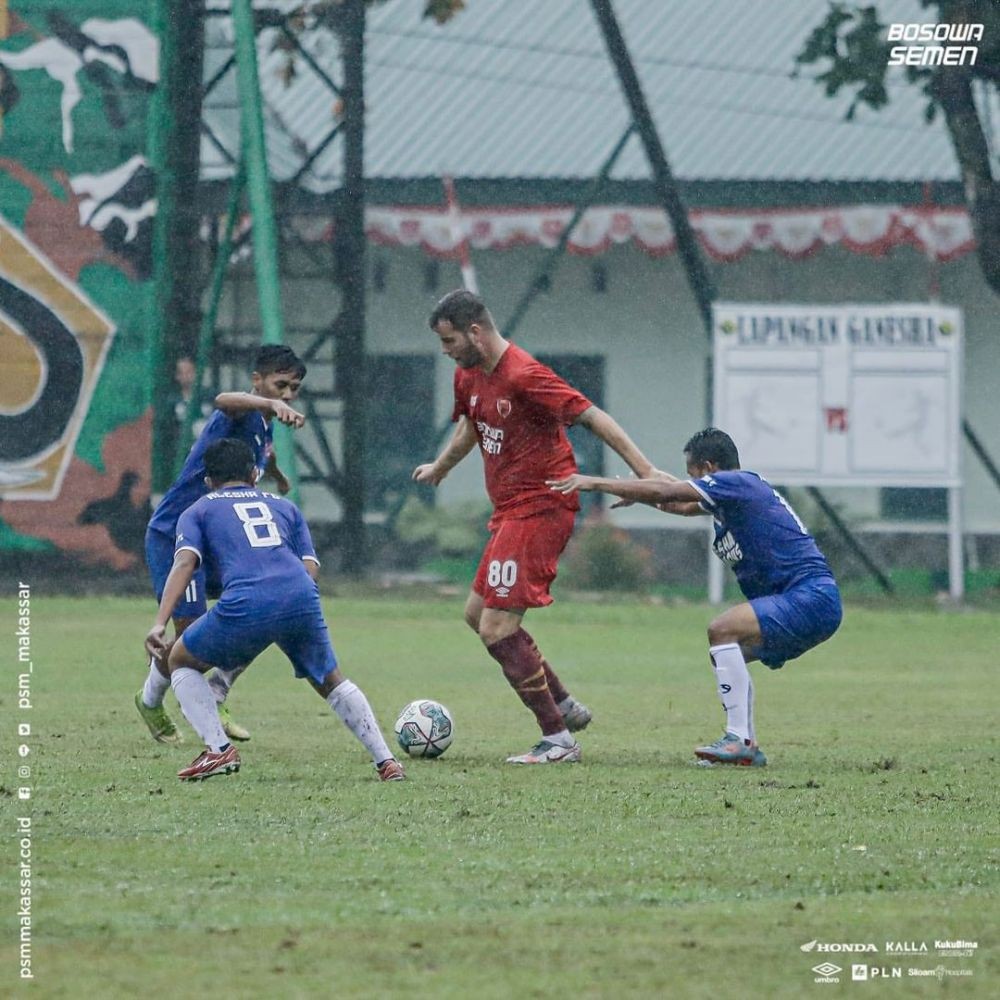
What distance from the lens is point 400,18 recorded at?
26.5 meters

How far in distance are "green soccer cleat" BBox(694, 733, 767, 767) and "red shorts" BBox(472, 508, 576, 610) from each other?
36.2 inches

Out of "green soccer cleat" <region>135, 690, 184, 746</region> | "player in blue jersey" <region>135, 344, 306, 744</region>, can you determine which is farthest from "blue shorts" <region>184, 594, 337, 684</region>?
"green soccer cleat" <region>135, 690, 184, 746</region>

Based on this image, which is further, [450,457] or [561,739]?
[450,457]

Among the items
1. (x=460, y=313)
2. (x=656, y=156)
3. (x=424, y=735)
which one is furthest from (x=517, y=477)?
(x=656, y=156)

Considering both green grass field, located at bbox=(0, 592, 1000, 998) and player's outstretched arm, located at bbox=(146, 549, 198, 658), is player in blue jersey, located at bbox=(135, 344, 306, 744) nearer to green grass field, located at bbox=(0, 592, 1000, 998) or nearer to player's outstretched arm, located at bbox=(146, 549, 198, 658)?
green grass field, located at bbox=(0, 592, 1000, 998)

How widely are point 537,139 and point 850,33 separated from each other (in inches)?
172

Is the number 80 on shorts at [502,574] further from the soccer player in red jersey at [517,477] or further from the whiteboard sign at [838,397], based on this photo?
the whiteboard sign at [838,397]

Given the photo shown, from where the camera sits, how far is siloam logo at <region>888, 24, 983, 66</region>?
21469 millimetres

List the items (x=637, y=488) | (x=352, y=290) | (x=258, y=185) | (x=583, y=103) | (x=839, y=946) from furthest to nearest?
(x=583, y=103) < (x=352, y=290) < (x=258, y=185) < (x=637, y=488) < (x=839, y=946)

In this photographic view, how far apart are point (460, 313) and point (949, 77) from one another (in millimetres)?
14607

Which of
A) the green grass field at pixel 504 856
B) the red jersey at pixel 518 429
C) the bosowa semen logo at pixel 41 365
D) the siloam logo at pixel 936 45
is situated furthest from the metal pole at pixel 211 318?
the red jersey at pixel 518 429

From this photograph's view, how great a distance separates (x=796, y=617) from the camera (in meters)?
8.42

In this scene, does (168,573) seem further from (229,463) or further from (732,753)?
(732,753)

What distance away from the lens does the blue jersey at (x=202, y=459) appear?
895 centimetres
